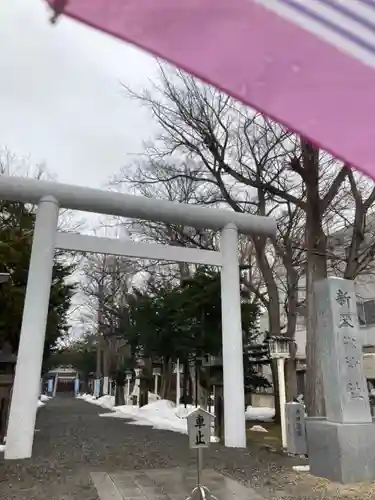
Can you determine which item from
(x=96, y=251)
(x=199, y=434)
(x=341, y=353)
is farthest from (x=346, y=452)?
(x=96, y=251)

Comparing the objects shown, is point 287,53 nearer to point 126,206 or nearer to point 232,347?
point 126,206

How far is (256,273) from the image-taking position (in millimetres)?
25062

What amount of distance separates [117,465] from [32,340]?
9.50 feet

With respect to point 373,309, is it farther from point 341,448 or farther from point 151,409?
point 341,448

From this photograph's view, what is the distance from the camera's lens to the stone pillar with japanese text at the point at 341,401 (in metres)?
7.04

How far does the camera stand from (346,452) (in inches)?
276

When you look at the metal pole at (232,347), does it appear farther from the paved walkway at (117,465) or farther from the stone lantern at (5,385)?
the stone lantern at (5,385)

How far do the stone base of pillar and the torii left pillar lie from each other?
5.34 m

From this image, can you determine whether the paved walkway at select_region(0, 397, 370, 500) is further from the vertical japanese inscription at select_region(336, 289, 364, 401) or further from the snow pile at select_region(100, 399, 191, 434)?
the snow pile at select_region(100, 399, 191, 434)

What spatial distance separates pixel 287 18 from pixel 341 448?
22.9 ft

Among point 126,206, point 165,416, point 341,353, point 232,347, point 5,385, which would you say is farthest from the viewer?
point 165,416

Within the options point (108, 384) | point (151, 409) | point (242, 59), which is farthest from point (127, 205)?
point (108, 384)

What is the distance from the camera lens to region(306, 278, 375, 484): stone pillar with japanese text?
7039 mm

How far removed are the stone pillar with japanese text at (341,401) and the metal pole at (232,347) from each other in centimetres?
261
